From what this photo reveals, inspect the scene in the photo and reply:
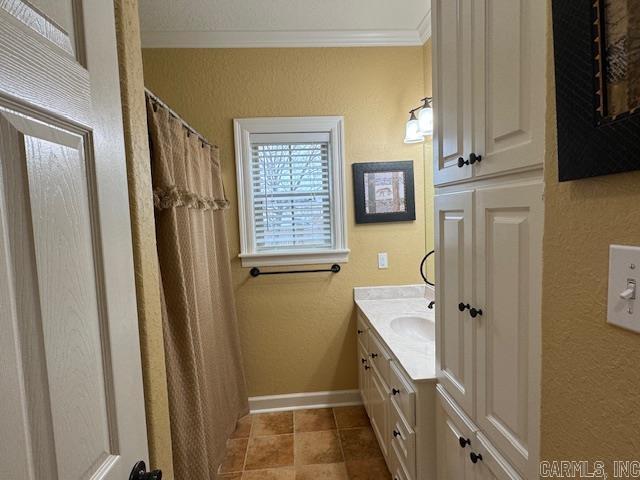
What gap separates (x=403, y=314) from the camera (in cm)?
221

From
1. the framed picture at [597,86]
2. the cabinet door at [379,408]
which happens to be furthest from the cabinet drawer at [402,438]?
the framed picture at [597,86]

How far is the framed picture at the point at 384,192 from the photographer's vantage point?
8.27 feet

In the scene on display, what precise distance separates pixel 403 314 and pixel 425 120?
127 cm

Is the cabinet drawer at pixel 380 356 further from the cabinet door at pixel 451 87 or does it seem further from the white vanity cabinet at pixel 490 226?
the cabinet door at pixel 451 87

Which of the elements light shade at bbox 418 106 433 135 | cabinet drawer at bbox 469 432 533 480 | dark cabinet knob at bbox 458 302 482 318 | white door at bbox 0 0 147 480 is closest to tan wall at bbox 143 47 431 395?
light shade at bbox 418 106 433 135

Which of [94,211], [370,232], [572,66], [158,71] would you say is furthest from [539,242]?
[158,71]

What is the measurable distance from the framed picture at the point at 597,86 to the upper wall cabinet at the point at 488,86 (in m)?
0.09

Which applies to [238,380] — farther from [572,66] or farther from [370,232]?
[572,66]

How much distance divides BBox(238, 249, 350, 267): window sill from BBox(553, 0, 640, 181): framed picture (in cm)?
198

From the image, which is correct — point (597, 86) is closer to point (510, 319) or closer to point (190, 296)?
point (510, 319)

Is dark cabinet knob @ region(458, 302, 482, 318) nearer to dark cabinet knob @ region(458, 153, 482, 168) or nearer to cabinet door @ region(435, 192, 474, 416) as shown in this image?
cabinet door @ region(435, 192, 474, 416)

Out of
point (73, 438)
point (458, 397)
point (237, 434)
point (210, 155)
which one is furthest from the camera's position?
point (237, 434)

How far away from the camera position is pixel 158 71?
239 centimetres

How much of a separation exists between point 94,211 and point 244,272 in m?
1.95
